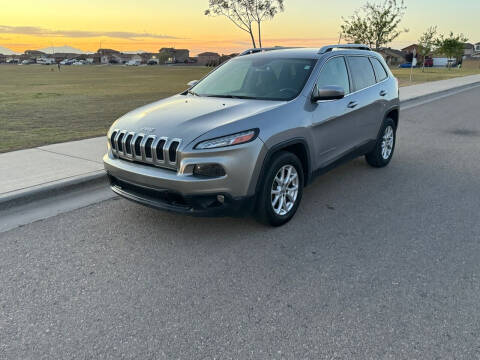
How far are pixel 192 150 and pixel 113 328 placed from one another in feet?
5.12

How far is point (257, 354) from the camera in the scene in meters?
2.52

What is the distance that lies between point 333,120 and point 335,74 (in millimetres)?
613

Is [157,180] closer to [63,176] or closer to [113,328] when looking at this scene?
[113,328]

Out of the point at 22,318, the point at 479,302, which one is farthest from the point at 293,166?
the point at 22,318

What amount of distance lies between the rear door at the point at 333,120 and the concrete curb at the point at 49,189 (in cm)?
296

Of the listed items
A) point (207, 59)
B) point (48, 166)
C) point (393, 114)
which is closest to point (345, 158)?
point (393, 114)

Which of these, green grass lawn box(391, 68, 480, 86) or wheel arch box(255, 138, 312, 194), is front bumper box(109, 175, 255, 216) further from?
green grass lawn box(391, 68, 480, 86)

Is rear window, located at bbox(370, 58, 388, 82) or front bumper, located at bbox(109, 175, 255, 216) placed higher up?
rear window, located at bbox(370, 58, 388, 82)

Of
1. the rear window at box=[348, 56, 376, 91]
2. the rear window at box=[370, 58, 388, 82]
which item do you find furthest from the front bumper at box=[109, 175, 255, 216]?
the rear window at box=[370, 58, 388, 82]

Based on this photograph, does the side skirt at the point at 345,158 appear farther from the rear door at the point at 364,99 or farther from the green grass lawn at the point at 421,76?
the green grass lawn at the point at 421,76

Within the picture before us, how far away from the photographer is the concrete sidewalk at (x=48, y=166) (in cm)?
507

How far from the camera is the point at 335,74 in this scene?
5.00 meters

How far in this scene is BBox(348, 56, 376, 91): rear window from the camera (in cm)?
543

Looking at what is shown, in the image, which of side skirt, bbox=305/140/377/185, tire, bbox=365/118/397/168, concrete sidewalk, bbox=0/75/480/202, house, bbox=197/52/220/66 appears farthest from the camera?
house, bbox=197/52/220/66
